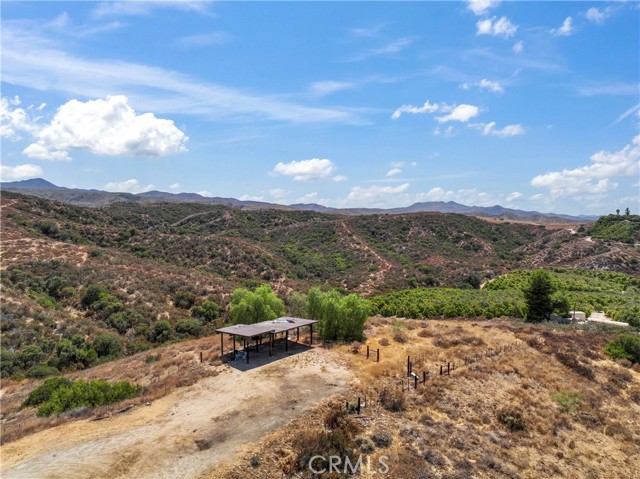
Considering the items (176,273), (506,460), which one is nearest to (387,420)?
(506,460)

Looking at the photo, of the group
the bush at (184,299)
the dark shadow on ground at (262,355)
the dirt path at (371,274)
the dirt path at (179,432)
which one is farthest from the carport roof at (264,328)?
the dirt path at (371,274)

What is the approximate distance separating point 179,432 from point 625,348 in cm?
2905

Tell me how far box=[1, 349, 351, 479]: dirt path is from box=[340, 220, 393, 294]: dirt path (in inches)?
1665

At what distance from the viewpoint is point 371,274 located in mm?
67875

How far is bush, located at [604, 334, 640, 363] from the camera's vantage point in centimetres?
2467

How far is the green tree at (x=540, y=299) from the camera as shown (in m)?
37.8

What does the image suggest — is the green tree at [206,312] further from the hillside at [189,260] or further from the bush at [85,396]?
the bush at [85,396]

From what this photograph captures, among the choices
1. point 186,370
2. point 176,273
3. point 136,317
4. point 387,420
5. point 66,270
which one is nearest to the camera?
point 387,420

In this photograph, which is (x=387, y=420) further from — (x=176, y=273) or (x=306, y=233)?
(x=306, y=233)

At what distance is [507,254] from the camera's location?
86.1 m

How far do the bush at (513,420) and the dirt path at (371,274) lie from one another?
1650 inches

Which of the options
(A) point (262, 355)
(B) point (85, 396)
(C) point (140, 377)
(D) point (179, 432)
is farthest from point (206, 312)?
(D) point (179, 432)

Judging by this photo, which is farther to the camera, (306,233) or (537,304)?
(306,233)

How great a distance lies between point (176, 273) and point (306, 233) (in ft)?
164
